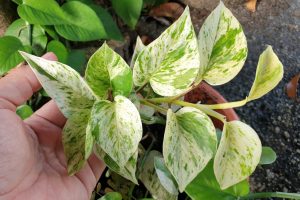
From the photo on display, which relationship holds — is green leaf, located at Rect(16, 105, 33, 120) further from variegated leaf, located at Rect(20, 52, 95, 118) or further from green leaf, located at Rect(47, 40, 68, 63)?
variegated leaf, located at Rect(20, 52, 95, 118)

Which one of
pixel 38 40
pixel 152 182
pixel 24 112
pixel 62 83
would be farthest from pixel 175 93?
pixel 38 40

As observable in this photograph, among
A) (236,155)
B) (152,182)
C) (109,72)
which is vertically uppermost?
(109,72)

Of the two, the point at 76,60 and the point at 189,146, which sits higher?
the point at 189,146

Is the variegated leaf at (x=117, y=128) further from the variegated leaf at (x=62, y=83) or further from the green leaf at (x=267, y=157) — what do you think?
the green leaf at (x=267, y=157)

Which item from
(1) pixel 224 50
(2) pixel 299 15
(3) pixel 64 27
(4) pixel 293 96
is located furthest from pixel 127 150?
(2) pixel 299 15

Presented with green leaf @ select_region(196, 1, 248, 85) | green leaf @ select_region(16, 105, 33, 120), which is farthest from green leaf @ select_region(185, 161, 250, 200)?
green leaf @ select_region(16, 105, 33, 120)

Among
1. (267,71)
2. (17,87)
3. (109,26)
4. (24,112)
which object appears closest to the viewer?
(267,71)

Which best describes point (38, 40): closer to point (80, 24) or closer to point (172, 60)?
point (80, 24)
